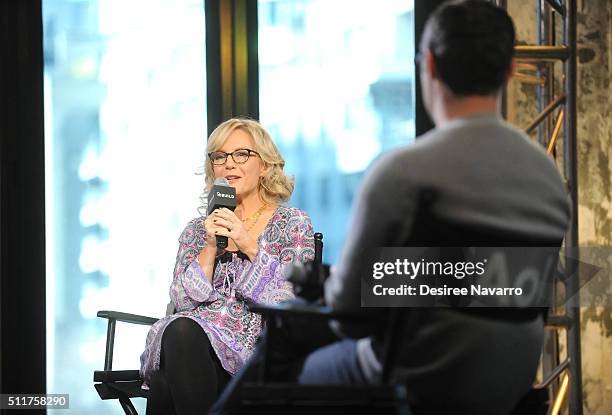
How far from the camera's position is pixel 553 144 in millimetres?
3400

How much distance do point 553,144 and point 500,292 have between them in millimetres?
1738

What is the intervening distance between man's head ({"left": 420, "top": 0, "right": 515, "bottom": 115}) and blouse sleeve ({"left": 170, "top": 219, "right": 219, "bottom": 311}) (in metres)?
1.64

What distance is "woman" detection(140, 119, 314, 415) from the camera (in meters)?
3.00

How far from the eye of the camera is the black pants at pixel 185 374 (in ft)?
9.62

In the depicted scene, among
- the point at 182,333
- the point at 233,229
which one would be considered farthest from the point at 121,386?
the point at 233,229

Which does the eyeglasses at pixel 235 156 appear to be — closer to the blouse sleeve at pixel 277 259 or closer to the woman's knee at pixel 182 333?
the blouse sleeve at pixel 277 259

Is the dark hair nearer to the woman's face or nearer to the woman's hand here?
the woman's hand

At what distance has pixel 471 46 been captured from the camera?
171 centimetres

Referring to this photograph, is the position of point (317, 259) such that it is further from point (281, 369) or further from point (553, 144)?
point (281, 369)

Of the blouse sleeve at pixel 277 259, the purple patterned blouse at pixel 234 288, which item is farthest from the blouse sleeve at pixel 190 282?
the blouse sleeve at pixel 277 259

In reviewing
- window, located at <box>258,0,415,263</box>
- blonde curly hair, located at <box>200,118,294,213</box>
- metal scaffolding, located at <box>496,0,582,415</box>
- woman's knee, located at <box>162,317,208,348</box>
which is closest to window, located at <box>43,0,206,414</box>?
window, located at <box>258,0,415,263</box>

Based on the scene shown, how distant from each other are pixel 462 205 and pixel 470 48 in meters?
0.30

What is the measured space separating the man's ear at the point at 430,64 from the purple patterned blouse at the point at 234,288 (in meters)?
1.52

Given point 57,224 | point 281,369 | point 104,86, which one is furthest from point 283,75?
point 281,369
